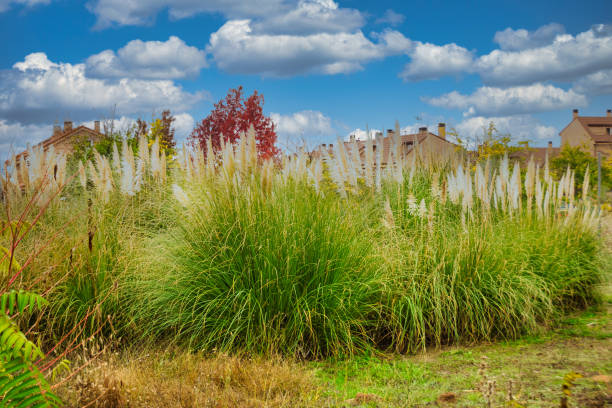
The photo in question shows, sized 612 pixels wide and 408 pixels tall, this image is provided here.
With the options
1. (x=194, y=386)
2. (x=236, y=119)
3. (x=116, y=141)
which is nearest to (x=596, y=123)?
(x=236, y=119)

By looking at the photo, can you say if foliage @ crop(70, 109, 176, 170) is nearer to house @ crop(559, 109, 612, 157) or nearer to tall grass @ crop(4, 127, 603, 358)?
tall grass @ crop(4, 127, 603, 358)

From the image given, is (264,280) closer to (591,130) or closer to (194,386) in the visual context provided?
(194,386)

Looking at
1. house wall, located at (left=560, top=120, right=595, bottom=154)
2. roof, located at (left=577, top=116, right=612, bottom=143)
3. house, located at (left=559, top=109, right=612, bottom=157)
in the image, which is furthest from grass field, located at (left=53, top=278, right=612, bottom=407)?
roof, located at (left=577, top=116, right=612, bottom=143)

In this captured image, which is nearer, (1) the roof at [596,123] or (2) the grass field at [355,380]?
(2) the grass field at [355,380]

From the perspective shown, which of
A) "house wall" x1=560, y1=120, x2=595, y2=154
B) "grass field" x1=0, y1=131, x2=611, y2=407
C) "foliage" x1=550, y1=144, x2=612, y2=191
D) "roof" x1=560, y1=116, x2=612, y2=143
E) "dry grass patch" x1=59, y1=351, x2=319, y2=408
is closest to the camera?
"dry grass patch" x1=59, y1=351, x2=319, y2=408

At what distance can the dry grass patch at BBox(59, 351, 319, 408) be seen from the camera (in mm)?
2902

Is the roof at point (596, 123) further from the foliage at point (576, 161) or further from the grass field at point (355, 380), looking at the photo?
the grass field at point (355, 380)

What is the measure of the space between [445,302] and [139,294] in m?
2.79

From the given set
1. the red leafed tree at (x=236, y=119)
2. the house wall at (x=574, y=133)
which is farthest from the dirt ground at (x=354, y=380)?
the house wall at (x=574, y=133)

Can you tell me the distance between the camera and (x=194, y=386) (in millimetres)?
3033

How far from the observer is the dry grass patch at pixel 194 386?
290 cm

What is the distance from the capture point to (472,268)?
4.70 metres

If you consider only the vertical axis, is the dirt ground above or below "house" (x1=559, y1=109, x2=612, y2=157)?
below

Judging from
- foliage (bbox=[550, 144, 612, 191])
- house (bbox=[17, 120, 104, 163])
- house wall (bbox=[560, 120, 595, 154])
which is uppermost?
house wall (bbox=[560, 120, 595, 154])
